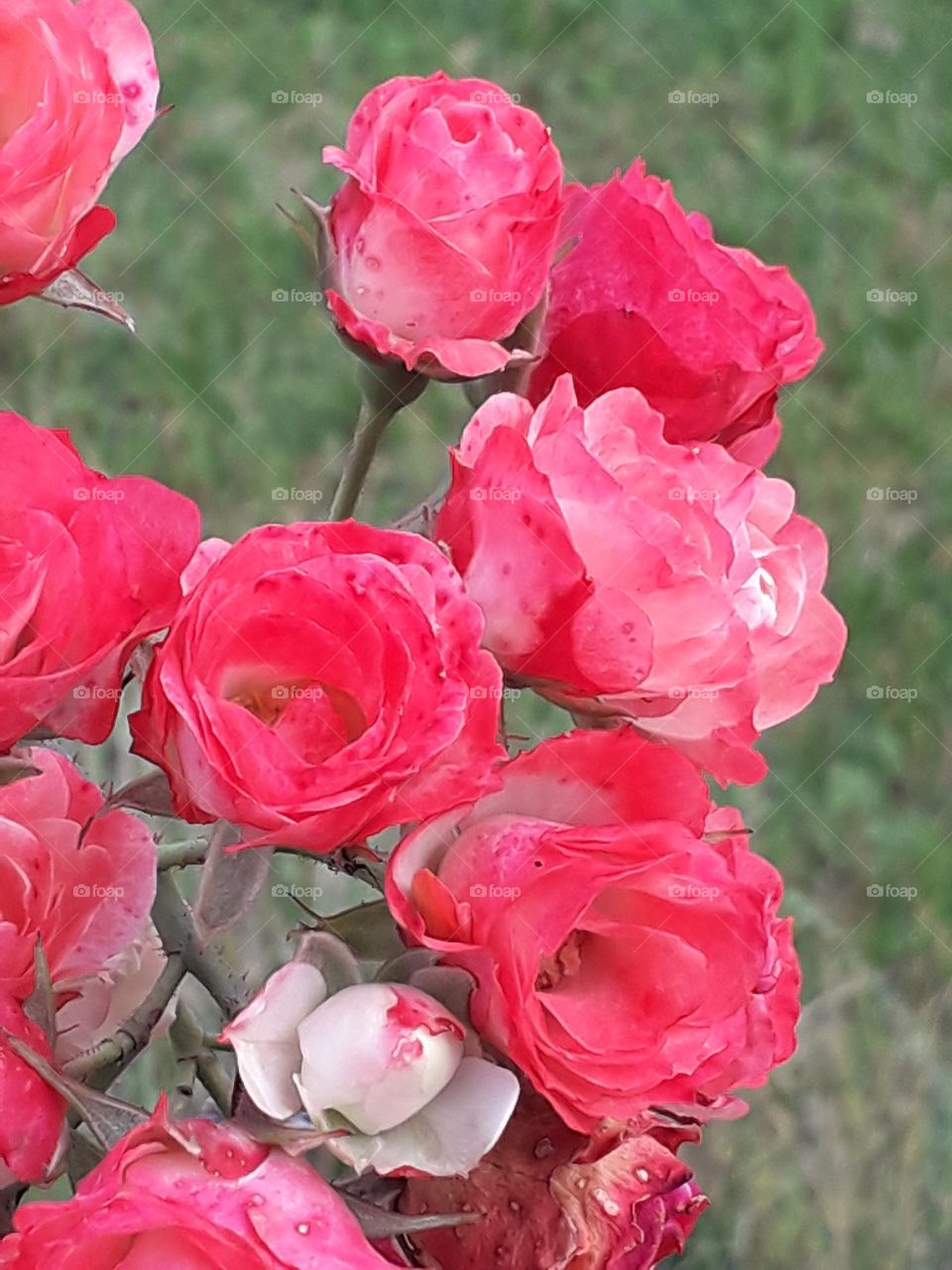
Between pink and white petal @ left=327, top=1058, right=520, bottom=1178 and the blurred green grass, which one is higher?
pink and white petal @ left=327, top=1058, right=520, bottom=1178

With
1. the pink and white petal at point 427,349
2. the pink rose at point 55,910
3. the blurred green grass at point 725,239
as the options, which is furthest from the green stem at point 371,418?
the blurred green grass at point 725,239

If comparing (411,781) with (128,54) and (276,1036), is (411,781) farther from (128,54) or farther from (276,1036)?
(128,54)

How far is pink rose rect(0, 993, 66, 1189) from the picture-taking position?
1.25 ft

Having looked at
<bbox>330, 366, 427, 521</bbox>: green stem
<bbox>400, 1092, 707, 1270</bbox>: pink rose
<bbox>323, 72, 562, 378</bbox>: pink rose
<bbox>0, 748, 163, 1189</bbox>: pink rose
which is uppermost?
<bbox>323, 72, 562, 378</bbox>: pink rose

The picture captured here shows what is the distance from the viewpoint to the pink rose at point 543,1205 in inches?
15.8

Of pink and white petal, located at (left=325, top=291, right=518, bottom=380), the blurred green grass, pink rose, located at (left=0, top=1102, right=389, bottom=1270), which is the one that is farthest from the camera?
the blurred green grass

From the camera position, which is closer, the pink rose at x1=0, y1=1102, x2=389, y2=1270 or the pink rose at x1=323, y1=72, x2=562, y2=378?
the pink rose at x1=0, y1=1102, x2=389, y2=1270

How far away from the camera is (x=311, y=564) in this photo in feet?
1.20

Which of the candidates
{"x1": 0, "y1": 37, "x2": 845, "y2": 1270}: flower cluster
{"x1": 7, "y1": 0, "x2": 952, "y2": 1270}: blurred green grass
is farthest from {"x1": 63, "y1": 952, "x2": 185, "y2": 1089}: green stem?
{"x1": 7, "y1": 0, "x2": 952, "y2": 1270}: blurred green grass

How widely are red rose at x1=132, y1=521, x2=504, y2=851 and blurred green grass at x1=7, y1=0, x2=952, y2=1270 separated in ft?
2.30

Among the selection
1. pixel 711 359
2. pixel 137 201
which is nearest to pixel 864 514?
pixel 137 201

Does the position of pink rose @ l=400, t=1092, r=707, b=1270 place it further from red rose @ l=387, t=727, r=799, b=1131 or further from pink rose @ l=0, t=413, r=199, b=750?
pink rose @ l=0, t=413, r=199, b=750

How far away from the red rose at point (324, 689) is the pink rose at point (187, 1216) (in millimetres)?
70

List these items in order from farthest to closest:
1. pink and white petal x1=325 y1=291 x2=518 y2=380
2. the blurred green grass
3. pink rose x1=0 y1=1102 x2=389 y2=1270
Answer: the blurred green grass
pink and white petal x1=325 y1=291 x2=518 y2=380
pink rose x1=0 y1=1102 x2=389 y2=1270
